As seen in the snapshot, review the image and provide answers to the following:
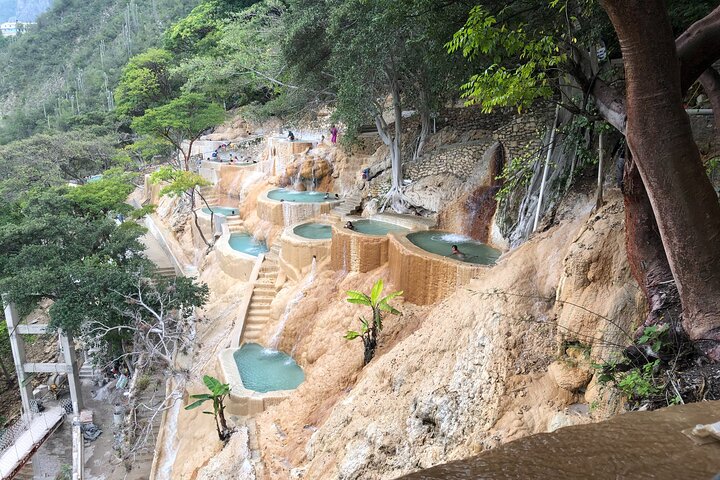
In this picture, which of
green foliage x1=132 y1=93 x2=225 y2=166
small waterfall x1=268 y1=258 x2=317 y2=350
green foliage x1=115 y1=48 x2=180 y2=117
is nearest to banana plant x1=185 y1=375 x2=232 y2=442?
small waterfall x1=268 y1=258 x2=317 y2=350

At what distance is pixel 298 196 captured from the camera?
21203mm

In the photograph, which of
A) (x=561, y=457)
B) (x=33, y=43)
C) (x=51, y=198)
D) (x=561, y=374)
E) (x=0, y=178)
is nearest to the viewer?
(x=561, y=457)

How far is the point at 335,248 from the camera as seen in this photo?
1352cm

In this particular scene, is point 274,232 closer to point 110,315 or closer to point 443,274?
point 110,315

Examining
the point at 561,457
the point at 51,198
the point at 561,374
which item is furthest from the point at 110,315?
the point at 561,457

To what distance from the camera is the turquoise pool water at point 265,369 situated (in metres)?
11.6

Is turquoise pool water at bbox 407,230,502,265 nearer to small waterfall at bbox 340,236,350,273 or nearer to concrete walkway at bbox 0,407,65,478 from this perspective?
small waterfall at bbox 340,236,350,273

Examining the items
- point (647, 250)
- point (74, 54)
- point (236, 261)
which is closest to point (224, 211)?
point (236, 261)

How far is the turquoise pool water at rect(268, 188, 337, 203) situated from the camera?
20078mm

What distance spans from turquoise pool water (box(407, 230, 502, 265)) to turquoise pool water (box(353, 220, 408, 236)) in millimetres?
1127

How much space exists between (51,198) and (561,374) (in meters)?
19.3

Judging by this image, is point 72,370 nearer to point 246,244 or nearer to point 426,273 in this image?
point 246,244

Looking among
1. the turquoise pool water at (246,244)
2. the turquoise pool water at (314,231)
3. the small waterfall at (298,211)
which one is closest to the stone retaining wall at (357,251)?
the turquoise pool water at (314,231)

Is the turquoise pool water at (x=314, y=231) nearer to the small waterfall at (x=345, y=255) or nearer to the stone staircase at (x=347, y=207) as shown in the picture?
the stone staircase at (x=347, y=207)
